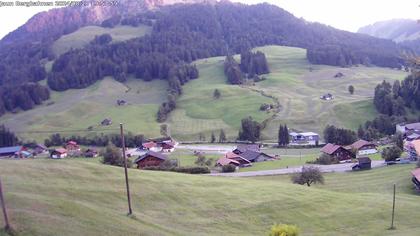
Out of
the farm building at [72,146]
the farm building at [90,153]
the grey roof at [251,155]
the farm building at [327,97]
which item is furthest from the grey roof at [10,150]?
the farm building at [327,97]

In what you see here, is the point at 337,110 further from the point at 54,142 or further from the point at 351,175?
the point at 54,142

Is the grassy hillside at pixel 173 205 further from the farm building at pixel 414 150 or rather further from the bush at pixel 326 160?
the bush at pixel 326 160

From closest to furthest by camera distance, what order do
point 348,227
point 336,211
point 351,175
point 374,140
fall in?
point 348,227
point 336,211
point 351,175
point 374,140

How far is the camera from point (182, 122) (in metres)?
149

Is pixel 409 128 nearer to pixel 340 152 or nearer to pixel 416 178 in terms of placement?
pixel 340 152

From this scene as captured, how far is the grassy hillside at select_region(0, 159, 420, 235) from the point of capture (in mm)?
31906

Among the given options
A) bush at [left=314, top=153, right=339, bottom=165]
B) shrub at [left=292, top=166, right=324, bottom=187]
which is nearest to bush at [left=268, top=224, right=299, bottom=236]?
shrub at [left=292, top=166, right=324, bottom=187]

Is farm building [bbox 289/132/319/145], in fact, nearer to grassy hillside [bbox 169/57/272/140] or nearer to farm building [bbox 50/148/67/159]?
grassy hillside [bbox 169/57/272/140]

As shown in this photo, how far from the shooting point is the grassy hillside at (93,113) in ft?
491

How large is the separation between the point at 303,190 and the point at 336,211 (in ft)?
22.2

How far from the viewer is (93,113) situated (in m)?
168

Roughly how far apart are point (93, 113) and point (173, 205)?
429ft

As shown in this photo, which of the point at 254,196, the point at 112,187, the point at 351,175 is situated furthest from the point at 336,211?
the point at 351,175

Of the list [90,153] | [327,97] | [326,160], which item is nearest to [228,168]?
[326,160]
